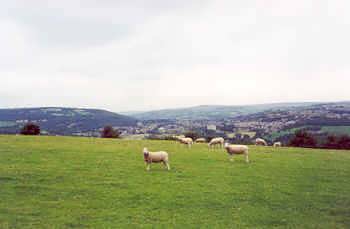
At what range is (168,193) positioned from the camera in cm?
2048

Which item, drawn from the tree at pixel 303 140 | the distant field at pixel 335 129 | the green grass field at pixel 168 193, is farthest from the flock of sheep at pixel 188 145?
the distant field at pixel 335 129

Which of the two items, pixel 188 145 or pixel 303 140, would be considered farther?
pixel 303 140

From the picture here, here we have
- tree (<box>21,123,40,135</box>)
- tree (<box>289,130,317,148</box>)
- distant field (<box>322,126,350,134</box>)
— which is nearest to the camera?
tree (<box>21,123,40,135</box>)

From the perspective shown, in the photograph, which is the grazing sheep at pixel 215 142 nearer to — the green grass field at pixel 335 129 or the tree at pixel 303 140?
the tree at pixel 303 140

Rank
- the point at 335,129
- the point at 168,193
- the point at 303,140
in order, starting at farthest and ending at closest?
1. the point at 335,129
2. the point at 303,140
3. the point at 168,193

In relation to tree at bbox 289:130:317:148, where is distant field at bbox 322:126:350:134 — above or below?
below

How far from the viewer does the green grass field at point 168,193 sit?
16.0 metres

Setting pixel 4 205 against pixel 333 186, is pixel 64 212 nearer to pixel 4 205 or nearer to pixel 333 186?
pixel 4 205

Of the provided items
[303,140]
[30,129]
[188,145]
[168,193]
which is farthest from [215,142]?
[30,129]

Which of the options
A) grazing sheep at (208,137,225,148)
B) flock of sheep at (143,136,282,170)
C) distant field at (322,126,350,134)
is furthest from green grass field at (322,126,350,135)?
grazing sheep at (208,137,225,148)

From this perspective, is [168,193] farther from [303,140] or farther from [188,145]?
[303,140]

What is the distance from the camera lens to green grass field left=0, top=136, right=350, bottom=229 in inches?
628

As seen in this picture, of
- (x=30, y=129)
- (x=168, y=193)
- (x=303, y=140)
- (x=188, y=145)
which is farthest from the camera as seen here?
(x=303, y=140)

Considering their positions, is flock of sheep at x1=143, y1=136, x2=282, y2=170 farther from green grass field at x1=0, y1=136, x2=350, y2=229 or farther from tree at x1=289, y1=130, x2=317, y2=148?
tree at x1=289, y1=130, x2=317, y2=148
